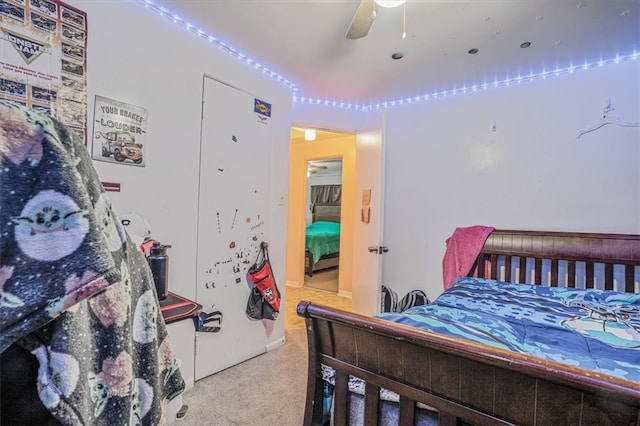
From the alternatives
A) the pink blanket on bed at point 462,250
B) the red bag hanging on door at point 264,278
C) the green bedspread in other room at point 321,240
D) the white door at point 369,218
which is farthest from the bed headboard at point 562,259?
the green bedspread in other room at point 321,240

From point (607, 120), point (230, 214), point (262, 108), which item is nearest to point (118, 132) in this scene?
point (230, 214)

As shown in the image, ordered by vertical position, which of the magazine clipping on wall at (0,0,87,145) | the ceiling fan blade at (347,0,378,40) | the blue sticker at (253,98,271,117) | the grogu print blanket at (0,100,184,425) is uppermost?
the ceiling fan blade at (347,0,378,40)

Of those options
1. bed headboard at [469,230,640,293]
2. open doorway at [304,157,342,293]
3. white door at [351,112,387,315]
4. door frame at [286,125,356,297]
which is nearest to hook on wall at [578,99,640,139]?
bed headboard at [469,230,640,293]

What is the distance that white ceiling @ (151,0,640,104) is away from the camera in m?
1.78

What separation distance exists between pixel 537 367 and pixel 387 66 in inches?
93.7

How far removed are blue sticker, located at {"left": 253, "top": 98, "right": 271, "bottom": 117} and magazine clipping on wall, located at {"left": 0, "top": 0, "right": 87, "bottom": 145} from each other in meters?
1.20

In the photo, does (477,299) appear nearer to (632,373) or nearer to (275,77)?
(632,373)

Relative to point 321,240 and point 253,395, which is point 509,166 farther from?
point 321,240

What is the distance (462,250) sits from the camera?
269cm

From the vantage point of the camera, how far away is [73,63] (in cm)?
157

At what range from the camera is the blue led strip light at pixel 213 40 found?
190cm

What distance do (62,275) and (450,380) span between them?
955 millimetres

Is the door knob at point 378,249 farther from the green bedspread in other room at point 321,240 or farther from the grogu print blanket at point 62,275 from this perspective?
the green bedspread in other room at point 321,240

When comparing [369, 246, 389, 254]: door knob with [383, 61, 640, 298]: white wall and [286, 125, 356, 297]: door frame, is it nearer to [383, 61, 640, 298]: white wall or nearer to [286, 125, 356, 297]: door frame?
→ [383, 61, 640, 298]: white wall
